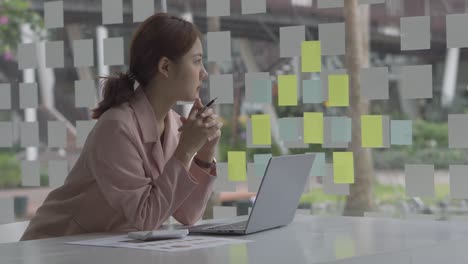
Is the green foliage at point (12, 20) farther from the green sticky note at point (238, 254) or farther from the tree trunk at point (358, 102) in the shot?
the green sticky note at point (238, 254)

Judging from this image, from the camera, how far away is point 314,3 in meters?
3.15

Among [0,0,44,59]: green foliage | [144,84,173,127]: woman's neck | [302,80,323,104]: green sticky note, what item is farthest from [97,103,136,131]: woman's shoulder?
[0,0,44,59]: green foliage

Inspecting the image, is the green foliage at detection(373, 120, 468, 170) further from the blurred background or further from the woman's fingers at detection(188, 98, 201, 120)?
the woman's fingers at detection(188, 98, 201, 120)

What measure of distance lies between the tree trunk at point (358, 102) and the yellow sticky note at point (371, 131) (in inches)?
2.1

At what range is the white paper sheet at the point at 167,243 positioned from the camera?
1727 mm

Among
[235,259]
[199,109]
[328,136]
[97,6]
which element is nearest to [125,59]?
[97,6]

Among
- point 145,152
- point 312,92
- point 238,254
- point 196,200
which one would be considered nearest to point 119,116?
point 145,152

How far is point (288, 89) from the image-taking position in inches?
123

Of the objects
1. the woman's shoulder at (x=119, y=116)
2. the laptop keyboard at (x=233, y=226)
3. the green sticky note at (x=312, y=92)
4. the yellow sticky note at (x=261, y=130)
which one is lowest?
the laptop keyboard at (x=233, y=226)

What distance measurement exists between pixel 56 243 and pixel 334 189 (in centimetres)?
138

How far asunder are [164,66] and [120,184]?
430 millimetres

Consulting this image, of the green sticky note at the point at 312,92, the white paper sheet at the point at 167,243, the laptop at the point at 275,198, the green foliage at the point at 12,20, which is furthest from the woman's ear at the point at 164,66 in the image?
the green foliage at the point at 12,20

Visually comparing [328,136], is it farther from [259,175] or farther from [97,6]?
[97,6]

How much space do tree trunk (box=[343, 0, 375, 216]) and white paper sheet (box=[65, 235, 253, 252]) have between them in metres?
1.22
